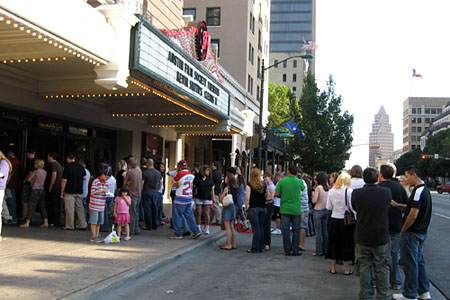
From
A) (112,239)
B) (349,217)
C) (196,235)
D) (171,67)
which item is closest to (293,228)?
(349,217)

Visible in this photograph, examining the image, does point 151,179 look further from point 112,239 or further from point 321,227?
point 321,227

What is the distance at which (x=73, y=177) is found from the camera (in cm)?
1073

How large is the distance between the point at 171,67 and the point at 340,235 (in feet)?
20.1

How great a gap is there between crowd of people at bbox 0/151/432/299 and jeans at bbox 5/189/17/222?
2 cm

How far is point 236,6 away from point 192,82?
25177 millimetres

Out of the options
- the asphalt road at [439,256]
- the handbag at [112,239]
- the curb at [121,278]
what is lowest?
the asphalt road at [439,256]

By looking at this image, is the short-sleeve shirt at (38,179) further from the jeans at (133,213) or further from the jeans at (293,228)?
the jeans at (293,228)

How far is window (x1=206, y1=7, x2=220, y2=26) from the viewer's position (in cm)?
3681

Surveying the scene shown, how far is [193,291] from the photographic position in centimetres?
626

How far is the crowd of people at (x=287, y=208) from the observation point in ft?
18.4

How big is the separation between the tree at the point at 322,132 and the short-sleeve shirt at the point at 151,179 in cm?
2678

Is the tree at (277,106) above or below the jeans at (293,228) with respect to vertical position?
Answer: above

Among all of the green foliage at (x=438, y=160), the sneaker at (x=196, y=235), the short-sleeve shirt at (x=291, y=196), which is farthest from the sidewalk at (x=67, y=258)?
the green foliage at (x=438, y=160)

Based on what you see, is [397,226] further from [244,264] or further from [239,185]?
[239,185]
